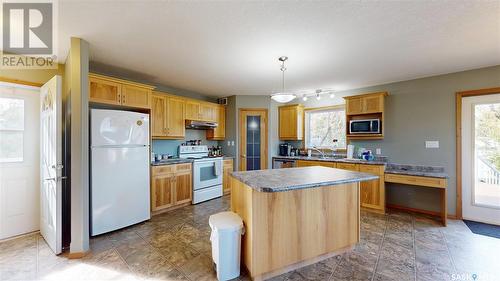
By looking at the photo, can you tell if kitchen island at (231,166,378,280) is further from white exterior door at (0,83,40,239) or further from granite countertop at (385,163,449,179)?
white exterior door at (0,83,40,239)

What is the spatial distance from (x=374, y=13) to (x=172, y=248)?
10.9 feet

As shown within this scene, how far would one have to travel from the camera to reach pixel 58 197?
7.88ft

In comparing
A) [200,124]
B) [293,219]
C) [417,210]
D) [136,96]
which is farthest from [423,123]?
[136,96]

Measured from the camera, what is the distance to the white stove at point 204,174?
4.37 m

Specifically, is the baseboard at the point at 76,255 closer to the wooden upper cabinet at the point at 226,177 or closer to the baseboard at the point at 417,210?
the wooden upper cabinet at the point at 226,177

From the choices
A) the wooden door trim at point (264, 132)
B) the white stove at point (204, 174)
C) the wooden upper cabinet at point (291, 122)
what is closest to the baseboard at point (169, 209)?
the white stove at point (204, 174)

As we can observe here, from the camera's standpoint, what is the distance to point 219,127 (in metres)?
5.41

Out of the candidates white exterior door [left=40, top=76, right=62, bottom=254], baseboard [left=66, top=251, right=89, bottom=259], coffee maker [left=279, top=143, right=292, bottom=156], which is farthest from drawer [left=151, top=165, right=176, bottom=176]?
coffee maker [left=279, top=143, right=292, bottom=156]

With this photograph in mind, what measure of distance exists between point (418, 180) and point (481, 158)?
1.05m

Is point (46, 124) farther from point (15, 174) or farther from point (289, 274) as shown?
point (289, 274)

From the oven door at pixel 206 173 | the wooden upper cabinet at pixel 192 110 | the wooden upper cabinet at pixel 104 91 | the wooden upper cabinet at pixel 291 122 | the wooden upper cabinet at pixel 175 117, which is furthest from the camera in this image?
the wooden upper cabinet at pixel 291 122

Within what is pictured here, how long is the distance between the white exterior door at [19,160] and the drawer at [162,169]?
4.94 feet

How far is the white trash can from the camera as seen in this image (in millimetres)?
1967

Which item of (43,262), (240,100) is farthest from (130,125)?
(240,100)
